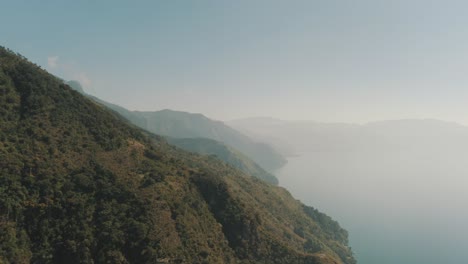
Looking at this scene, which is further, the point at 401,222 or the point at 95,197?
the point at 401,222

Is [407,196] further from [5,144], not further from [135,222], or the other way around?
[5,144]

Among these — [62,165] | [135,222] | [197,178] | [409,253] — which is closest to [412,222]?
[409,253]

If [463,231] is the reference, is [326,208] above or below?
below

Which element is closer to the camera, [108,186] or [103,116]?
[108,186]

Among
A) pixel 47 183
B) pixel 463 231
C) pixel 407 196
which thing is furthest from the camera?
pixel 407 196

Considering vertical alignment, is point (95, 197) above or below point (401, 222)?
above

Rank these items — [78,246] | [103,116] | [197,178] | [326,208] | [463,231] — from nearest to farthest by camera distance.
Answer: [78,246] → [197,178] → [103,116] → [463,231] → [326,208]

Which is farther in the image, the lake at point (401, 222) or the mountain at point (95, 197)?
the lake at point (401, 222)

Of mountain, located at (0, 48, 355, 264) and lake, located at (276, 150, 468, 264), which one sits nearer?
mountain, located at (0, 48, 355, 264)
